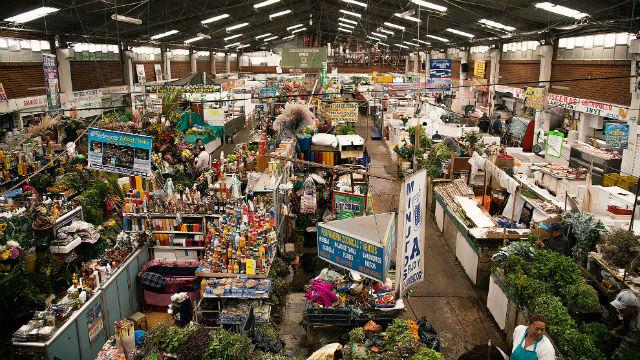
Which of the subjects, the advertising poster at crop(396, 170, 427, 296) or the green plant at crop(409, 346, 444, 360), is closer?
the advertising poster at crop(396, 170, 427, 296)

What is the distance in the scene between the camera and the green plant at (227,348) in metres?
4.69

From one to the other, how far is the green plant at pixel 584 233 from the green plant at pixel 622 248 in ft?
2.29

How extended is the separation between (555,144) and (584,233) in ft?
20.2

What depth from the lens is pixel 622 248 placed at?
20.9 feet

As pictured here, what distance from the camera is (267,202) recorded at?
861cm

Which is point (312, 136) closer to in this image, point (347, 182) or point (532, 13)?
point (347, 182)

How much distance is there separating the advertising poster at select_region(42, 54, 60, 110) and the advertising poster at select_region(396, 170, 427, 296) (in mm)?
16297

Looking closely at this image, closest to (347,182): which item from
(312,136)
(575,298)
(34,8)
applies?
(312,136)

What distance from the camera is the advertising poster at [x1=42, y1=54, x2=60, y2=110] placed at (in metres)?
16.5

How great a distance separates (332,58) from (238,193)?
40640 millimetres

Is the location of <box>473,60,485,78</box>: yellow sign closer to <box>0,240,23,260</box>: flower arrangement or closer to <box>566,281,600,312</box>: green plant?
<box>566,281,600,312</box>: green plant

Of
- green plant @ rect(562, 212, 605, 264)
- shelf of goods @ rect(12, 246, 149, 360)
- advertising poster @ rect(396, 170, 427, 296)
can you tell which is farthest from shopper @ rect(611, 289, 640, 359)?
shelf of goods @ rect(12, 246, 149, 360)

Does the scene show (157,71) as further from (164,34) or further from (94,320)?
(94,320)

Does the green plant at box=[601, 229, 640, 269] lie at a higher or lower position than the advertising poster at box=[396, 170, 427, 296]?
lower
